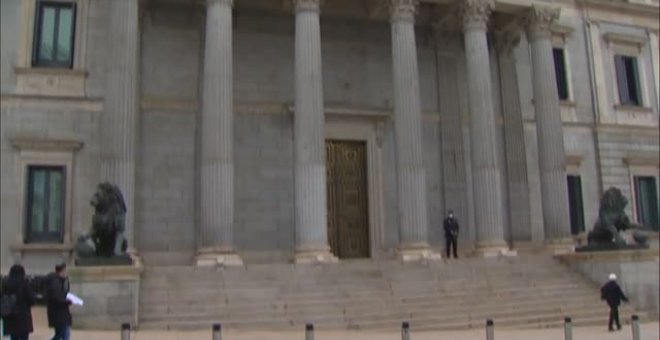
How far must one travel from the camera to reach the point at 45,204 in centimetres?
2256

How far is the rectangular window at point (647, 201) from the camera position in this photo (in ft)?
103

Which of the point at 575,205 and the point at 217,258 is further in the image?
the point at 575,205

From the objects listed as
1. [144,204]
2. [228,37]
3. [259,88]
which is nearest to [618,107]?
[259,88]

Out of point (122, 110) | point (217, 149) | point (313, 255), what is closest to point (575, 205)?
point (313, 255)

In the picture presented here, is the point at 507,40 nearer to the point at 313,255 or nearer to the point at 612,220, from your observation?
the point at 612,220

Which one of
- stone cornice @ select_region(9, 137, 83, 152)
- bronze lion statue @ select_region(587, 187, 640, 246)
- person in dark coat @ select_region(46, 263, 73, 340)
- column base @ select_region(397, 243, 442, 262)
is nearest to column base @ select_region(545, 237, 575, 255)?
bronze lion statue @ select_region(587, 187, 640, 246)

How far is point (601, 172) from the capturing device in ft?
100

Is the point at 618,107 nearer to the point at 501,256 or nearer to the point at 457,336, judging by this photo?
the point at 501,256

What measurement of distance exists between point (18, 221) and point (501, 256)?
15364 mm

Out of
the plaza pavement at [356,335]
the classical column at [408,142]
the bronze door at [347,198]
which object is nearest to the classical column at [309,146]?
the classical column at [408,142]

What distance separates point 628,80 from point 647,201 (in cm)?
566

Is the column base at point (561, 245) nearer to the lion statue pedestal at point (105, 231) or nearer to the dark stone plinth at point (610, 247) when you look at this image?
the dark stone plinth at point (610, 247)

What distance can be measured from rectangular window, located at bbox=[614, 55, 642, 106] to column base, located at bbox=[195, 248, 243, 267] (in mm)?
20817

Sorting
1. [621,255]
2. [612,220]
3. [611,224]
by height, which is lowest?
[621,255]
